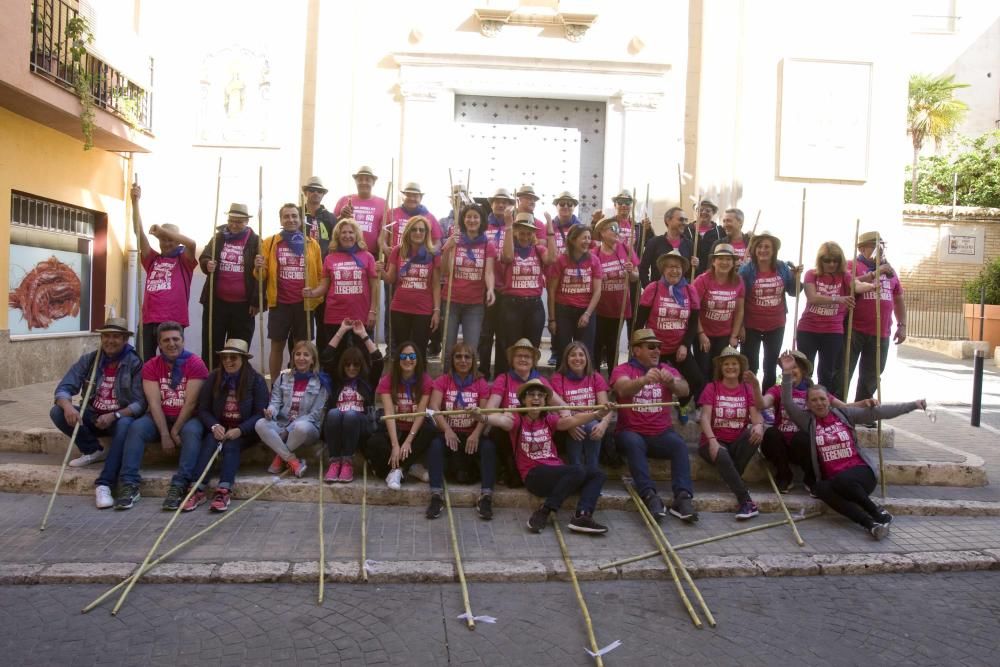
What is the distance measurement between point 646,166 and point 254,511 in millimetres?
7967

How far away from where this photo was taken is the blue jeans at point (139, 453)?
6105 mm

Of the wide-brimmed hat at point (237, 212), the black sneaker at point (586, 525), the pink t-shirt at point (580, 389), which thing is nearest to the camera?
the black sneaker at point (586, 525)

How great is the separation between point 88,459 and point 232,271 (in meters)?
1.98

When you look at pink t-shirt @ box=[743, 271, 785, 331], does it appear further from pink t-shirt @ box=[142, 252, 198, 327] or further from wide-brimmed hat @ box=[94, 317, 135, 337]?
wide-brimmed hat @ box=[94, 317, 135, 337]

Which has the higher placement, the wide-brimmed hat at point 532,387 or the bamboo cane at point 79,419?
the wide-brimmed hat at point 532,387

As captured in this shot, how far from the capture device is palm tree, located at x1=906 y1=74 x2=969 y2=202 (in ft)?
99.4

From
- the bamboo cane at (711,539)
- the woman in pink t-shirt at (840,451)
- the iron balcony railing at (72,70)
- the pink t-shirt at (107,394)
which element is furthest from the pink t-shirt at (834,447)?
the iron balcony railing at (72,70)

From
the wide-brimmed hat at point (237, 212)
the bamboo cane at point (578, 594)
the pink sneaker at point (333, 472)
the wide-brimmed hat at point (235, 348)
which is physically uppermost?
the wide-brimmed hat at point (237, 212)

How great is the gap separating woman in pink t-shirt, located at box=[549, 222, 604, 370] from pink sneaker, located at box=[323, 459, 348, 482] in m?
2.24

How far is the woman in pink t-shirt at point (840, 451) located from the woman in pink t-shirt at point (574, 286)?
1.70m

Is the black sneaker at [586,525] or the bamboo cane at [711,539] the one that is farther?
the black sneaker at [586,525]

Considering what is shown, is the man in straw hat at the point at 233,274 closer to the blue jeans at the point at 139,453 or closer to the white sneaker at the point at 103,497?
the blue jeans at the point at 139,453

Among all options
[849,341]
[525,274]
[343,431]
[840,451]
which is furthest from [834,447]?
[343,431]

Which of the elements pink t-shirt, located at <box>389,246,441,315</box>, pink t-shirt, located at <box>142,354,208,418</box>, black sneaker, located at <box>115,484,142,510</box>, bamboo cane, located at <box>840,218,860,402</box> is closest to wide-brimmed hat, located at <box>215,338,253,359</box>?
pink t-shirt, located at <box>142,354,208,418</box>
